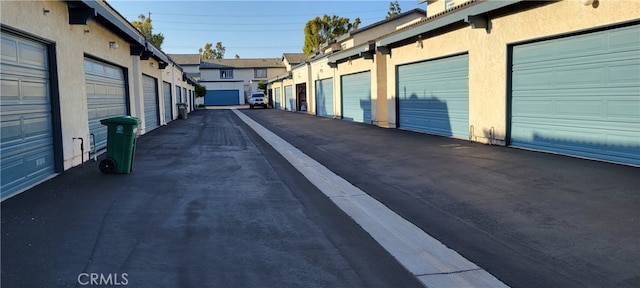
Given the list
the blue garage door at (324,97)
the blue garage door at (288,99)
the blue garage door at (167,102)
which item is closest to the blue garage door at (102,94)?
the blue garage door at (167,102)

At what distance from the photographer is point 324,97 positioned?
31.3 m

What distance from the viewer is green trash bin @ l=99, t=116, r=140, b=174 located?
9.15m

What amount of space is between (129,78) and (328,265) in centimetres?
1392

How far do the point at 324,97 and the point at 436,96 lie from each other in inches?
633

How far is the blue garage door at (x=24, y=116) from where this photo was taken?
23.9 feet

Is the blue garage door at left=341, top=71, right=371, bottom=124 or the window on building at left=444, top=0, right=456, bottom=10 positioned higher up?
the window on building at left=444, top=0, right=456, bottom=10

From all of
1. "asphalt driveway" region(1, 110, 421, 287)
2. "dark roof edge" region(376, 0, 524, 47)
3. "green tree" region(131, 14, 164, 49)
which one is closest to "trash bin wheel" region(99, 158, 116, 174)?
"asphalt driveway" region(1, 110, 421, 287)

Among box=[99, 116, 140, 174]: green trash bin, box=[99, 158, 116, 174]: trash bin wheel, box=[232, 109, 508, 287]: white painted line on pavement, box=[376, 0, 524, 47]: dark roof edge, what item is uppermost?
box=[376, 0, 524, 47]: dark roof edge

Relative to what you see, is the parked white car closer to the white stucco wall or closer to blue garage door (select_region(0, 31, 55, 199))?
the white stucco wall

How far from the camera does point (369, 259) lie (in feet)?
15.2

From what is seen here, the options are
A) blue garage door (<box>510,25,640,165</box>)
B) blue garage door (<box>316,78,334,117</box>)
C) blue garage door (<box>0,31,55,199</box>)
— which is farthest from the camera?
blue garage door (<box>316,78,334,117</box>)

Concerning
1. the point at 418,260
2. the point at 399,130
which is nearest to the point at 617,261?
the point at 418,260

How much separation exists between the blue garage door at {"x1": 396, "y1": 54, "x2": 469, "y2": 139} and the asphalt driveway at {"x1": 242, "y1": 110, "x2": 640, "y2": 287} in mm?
2710

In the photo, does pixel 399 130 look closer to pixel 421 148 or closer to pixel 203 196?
pixel 421 148
